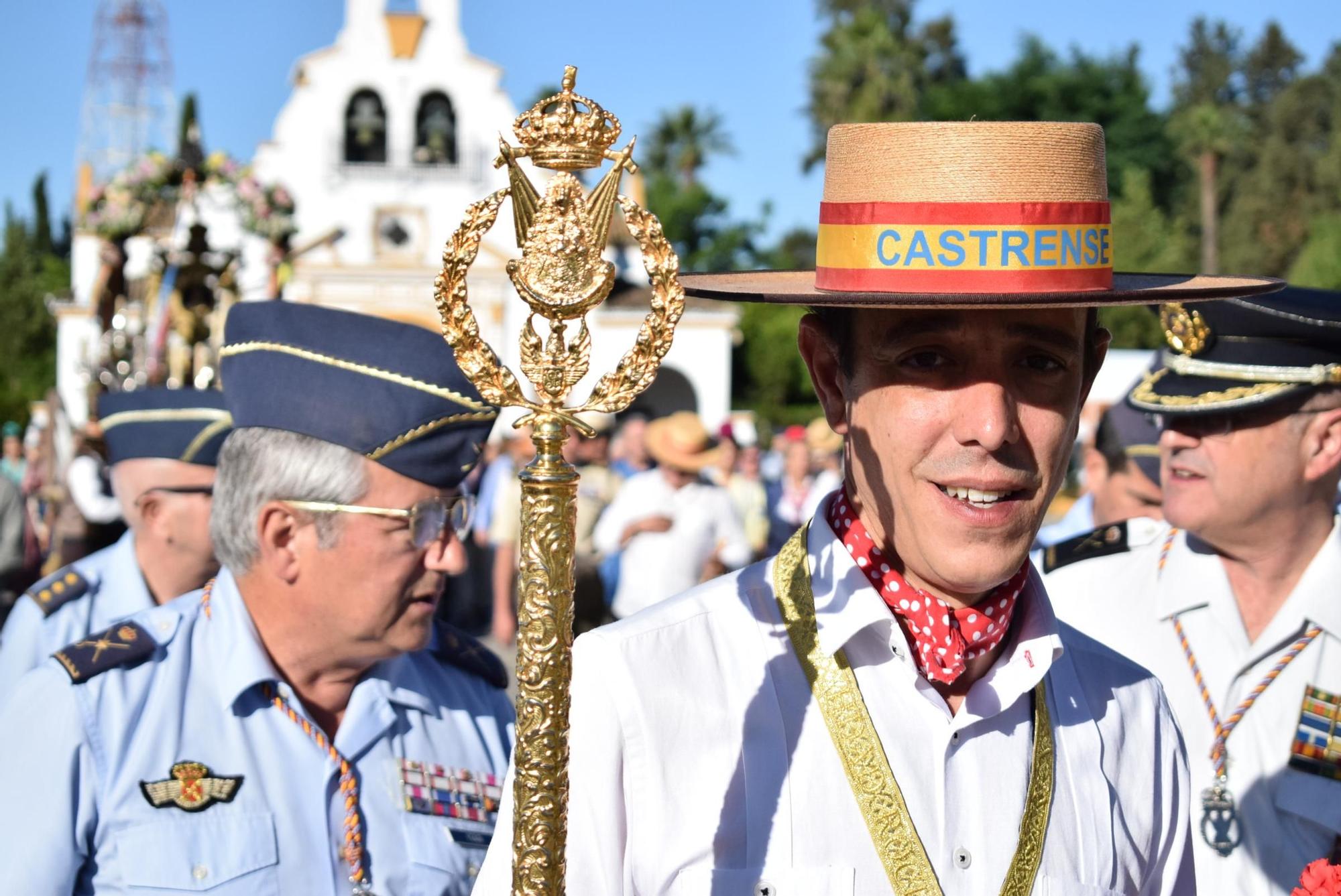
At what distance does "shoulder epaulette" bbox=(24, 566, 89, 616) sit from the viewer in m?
4.81

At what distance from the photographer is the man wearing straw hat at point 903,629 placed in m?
2.23

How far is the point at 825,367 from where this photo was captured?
101 inches

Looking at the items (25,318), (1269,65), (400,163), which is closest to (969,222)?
(400,163)

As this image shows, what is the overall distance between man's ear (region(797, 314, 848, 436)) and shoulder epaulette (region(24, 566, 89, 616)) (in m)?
3.03

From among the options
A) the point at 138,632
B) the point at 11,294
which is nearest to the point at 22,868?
the point at 138,632

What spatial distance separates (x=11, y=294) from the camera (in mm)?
56125

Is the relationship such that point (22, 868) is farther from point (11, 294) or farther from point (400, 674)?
point (11, 294)

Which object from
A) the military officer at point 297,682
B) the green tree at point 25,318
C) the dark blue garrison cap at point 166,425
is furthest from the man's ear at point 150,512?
the green tree at point 25,318

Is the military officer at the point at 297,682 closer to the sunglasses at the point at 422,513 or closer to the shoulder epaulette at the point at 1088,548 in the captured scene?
the sunglasses at the point at 422,513

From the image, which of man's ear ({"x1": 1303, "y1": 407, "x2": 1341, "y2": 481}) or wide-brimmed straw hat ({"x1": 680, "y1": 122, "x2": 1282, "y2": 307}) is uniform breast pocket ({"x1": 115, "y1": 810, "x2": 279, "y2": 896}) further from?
man's ear ({"x1": 1303, "y1": 407, "x2": 1341, "y2": 481})

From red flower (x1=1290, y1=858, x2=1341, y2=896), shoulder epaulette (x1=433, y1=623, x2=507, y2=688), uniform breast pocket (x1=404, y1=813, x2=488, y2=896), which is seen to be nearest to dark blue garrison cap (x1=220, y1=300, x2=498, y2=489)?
shoulder epaulette (x1=433, y1=623, x2=507, y2=688)

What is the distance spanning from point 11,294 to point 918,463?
5858cm

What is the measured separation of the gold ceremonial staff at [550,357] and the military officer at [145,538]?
10.6ft

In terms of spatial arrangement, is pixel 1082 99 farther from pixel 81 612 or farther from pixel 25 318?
pixel 81 612
